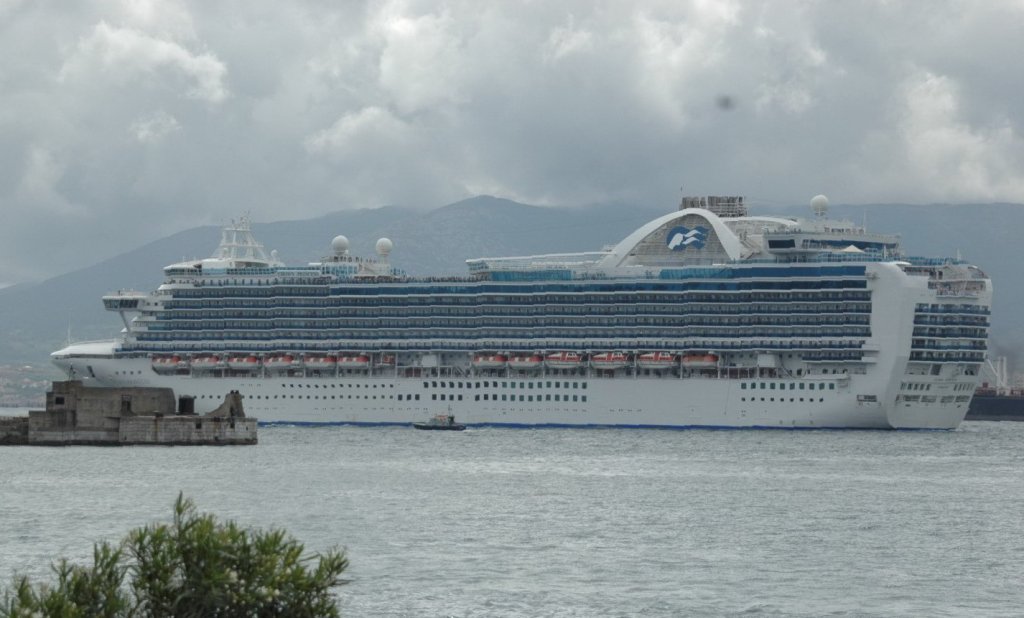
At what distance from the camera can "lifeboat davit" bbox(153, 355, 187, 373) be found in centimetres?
12331

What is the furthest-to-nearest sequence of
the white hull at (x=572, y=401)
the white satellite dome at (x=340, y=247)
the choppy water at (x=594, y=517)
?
the white satellite dome at (x=340, y=247) < the white hull at (x=572, y=401) < the choppy water at (x=594, y=517)

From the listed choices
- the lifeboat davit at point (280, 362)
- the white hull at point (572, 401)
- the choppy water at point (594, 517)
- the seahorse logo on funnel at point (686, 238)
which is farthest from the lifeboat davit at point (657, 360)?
the lifeboat davit at point (280, 362)

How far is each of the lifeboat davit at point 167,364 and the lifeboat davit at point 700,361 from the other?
32.9 meters

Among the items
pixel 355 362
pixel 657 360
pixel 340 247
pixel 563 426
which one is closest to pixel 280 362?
pixel 355 362

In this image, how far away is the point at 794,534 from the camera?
5441 cm

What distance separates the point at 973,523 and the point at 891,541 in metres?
6.07

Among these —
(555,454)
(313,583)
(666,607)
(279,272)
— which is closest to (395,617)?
(666,607)

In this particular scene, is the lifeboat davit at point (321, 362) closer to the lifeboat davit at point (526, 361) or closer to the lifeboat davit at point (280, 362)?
the lifeboat davit at point (280, 362)

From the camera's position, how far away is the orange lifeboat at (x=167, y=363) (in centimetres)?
12331

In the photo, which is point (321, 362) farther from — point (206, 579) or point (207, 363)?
point (206, 579)

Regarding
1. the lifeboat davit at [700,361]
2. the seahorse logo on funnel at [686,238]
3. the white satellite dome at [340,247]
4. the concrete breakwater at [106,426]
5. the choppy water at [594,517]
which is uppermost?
the white satellite dome at [340,247]

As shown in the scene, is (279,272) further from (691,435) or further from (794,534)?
(794,534)

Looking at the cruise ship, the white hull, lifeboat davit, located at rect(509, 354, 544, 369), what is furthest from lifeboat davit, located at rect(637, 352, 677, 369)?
lifeboat davit, located at rect(509, 354, 544, 369)

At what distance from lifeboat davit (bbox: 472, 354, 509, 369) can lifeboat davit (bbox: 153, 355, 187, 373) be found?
19.7 m
